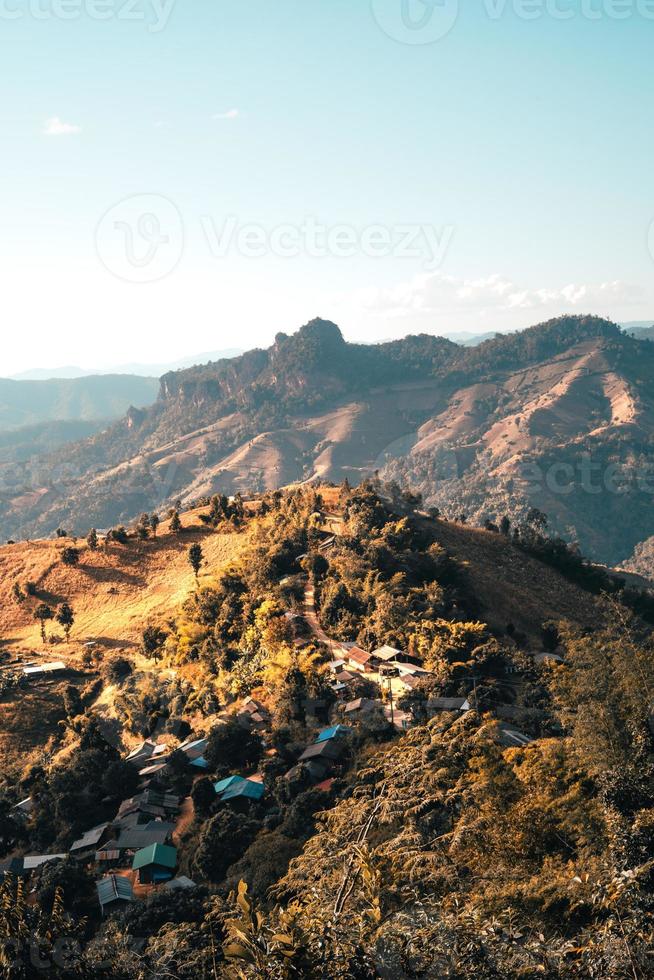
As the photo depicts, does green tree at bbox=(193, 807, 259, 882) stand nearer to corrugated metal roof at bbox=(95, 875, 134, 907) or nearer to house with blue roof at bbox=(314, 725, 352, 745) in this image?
corrugated metal roof at bbox=(95, 875, 134, 907)

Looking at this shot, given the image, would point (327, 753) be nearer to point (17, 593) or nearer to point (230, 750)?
point (230, 750)

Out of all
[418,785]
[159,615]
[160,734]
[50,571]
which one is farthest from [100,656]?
[418,785]

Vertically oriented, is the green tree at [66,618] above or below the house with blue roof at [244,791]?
above

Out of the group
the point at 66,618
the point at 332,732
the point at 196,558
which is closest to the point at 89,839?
the point at 332,732

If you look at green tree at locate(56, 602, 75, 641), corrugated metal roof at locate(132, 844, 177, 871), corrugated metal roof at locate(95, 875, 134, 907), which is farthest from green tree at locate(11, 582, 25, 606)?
corrugated metal roof at locate(95, 875, 134, 907)

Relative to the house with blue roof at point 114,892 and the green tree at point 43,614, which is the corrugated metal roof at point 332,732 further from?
the green tree at point 43,614

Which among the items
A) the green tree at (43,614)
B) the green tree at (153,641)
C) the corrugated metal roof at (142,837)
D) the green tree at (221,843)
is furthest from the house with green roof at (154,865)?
the green tree at (43,614)
